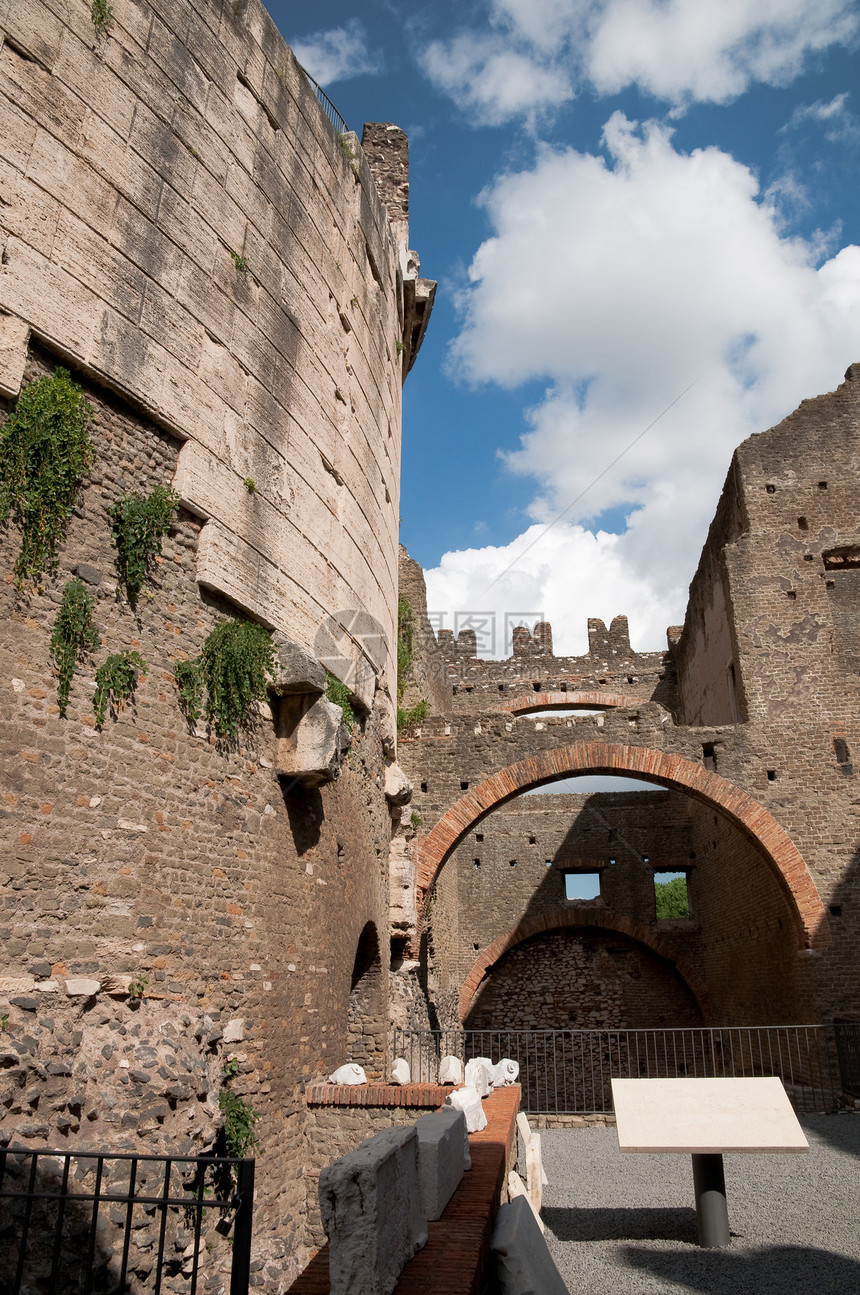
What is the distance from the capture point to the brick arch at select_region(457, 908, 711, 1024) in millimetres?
15453

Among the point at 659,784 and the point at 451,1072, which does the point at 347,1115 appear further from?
the point at 659,784

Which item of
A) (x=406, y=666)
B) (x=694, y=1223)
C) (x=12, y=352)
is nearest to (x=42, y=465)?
(x=12, y=352)

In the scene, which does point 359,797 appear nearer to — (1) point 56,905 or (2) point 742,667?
(1) point 56,905

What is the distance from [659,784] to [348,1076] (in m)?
6.66

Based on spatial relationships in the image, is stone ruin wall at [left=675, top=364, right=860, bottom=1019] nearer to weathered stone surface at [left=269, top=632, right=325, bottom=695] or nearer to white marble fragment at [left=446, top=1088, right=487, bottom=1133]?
white marble fragment at [left=446, top=1088, right=487, bottom=1133]

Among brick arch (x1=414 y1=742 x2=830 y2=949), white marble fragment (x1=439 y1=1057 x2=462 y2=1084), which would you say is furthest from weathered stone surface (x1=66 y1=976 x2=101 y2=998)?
brick arch (x1=414 y1=742 x2=830 y2=949)

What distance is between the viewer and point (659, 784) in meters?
11.8

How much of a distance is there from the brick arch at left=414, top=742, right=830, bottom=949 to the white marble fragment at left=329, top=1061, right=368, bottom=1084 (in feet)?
15.3

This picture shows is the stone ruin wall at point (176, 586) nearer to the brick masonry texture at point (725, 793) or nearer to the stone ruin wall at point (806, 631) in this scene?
the brick masonry texture at point (725, 793)

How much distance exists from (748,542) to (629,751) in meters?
3.76

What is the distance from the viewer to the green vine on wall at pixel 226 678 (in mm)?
5344

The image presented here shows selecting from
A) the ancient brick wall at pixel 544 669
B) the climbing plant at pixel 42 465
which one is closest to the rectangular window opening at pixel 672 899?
the ancient brick wall at pixel 544 669

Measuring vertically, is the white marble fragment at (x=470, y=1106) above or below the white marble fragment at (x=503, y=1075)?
above

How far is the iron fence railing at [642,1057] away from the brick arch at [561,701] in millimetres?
7145
